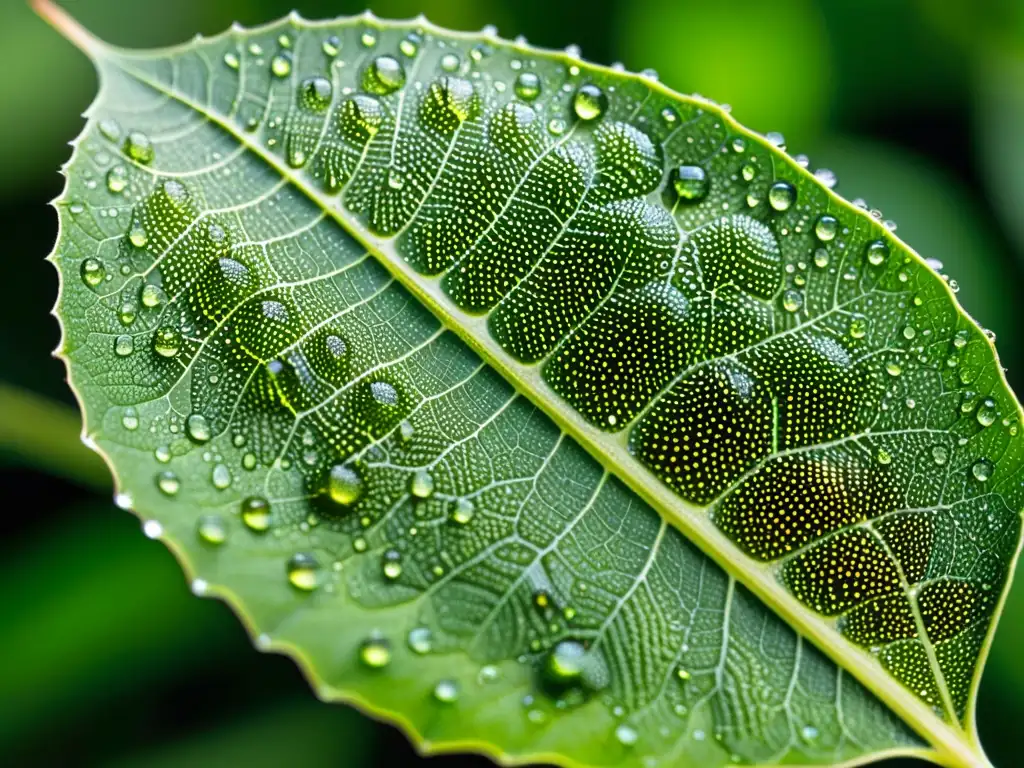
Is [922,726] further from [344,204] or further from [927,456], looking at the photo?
[344,204]

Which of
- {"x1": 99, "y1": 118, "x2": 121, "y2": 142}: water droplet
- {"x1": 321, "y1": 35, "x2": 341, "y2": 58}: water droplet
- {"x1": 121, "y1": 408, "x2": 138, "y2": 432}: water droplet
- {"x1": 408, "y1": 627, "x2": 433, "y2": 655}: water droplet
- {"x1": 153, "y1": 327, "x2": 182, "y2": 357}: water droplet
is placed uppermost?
{"x1": 321, "y1": 35, "x2": 341, "y2": 58}: water droplet

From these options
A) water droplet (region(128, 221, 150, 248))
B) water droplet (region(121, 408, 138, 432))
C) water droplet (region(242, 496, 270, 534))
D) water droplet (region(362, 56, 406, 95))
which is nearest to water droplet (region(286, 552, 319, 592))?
water droplet (region(242, 496, 270, 534))

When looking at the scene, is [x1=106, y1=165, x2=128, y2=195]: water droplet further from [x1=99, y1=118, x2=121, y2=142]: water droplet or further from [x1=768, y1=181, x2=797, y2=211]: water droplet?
[x1=768, y1=181, x2=797, y2=211]: water droplet

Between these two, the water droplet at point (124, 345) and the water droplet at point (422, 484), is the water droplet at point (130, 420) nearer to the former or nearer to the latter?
the water droplet at point (124, 345)

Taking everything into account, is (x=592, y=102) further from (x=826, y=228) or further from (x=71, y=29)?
(x=71, y=29)

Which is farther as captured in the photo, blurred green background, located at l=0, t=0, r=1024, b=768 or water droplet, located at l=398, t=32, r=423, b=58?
blurred green background, located at l=0, t=0, r=1024, b=768

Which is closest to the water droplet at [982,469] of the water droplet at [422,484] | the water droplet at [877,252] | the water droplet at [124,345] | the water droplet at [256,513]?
the water droplet at [877,252]

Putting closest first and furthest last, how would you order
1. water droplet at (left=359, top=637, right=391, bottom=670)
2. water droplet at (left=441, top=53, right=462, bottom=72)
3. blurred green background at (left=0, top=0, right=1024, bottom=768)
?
1. water droplet at (left=359, top=637, right=391, bottom=670)
2. water droplet at (left=441, top=53, right=462, bottom=72)
3. blurred green background at (left=0, top=0, right=1024, bottom=768)
